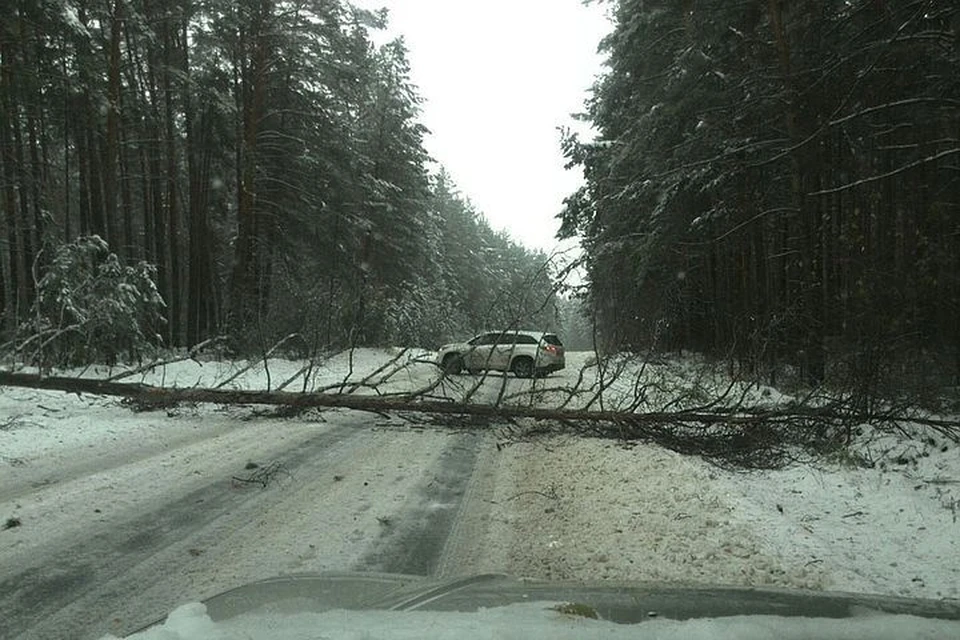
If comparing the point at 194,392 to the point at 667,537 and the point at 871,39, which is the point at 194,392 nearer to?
the point at 667,537

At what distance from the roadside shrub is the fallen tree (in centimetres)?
618

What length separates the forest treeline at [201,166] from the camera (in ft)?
50.5

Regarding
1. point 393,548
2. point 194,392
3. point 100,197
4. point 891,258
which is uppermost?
point 100,197

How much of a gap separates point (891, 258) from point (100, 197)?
68.5ft

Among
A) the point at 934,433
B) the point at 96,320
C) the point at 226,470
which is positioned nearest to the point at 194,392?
the point at 226,470

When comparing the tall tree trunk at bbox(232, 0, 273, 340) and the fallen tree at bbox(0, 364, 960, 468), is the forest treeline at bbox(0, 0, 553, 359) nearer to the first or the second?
the tall tree trunk at bbox(232, 0, 273, 340)

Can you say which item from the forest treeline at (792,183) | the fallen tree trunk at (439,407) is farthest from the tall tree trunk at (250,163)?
the fallen tree trunk at (439,407)

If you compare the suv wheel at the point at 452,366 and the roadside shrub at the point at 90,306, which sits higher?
the roadside shrub at the point at 90,306

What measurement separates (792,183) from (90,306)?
1432cm

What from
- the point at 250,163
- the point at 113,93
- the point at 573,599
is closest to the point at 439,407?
the point at 573,599

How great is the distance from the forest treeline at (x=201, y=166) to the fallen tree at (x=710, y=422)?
10.5 ft

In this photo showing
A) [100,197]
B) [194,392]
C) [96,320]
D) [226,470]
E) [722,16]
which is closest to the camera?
[226,470]

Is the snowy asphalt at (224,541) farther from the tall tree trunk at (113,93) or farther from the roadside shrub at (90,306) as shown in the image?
the tall tree trunk at (113,93)

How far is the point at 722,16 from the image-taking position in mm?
13594
